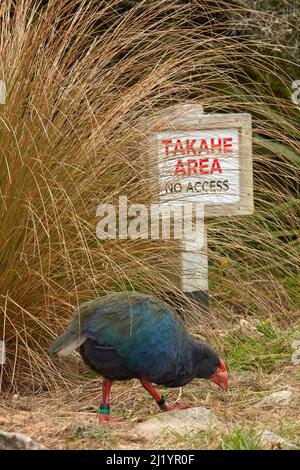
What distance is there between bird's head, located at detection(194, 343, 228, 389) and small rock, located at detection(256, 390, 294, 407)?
191mm

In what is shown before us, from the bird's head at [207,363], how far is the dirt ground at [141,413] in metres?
0.12

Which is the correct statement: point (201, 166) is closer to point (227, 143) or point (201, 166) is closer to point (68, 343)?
point (227, 143)

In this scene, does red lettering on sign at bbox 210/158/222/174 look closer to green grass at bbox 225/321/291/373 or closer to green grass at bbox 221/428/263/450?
green grass at bbox 225/321/291/373

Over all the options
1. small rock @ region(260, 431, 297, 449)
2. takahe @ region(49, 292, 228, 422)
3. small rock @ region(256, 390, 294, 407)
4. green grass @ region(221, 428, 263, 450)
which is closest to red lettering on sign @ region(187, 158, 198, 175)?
takahe @ region(49, 292, 228, 422)

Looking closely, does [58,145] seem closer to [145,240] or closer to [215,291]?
[145,240]

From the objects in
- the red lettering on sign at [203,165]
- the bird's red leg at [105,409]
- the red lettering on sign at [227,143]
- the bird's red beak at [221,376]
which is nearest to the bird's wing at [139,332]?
the bird's red leg at [105,409]

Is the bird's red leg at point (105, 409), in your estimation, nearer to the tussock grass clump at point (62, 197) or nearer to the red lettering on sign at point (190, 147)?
the tussock grass clump at point (62, 197)

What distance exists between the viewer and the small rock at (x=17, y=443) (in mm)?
3146

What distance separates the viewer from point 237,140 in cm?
536

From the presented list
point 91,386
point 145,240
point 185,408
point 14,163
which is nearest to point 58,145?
point 14,163

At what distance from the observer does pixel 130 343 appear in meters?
3.78

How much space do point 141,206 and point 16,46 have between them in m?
0.89

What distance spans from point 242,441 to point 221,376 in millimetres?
944

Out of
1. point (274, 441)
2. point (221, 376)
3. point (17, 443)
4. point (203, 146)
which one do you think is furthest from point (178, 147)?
point (17, 443)
